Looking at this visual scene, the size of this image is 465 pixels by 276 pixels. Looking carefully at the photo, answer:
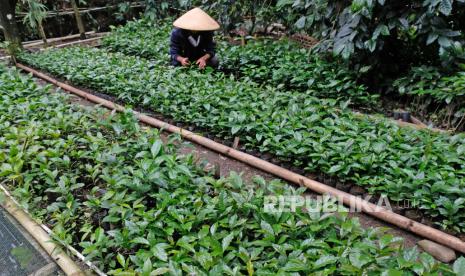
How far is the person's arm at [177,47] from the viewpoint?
598 cm

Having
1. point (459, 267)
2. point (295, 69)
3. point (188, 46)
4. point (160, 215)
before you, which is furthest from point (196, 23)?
point (459, 267)

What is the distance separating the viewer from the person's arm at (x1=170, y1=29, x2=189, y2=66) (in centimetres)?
598

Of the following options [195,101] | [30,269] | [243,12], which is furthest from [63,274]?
[243,12]

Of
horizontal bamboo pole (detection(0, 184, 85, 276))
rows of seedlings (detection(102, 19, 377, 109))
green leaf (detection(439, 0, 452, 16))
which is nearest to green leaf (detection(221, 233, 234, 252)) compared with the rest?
horizontal bamboo pole (detection(0, 184, 85, 276))

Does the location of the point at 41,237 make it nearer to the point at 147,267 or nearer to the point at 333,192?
the point at 147,267

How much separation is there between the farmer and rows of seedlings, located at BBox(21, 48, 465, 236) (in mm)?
450

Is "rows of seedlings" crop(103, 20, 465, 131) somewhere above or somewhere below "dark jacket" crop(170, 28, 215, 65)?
below

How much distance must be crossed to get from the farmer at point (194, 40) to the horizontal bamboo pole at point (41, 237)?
12.1 feet

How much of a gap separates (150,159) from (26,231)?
90 cm

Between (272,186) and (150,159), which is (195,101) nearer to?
(150,159)

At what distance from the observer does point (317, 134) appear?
11.9ft

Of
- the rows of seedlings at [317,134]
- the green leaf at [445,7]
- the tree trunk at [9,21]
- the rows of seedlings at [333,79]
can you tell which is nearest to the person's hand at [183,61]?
the rows of seedlings at [317,134]

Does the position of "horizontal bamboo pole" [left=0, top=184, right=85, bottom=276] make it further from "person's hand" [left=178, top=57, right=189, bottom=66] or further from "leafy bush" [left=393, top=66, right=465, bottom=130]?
"leafy bush" [left=393, top=66, right=465, bottom=130]

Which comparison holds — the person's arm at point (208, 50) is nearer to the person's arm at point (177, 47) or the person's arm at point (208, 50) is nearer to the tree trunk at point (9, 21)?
the person's arm at point (177, 47)
